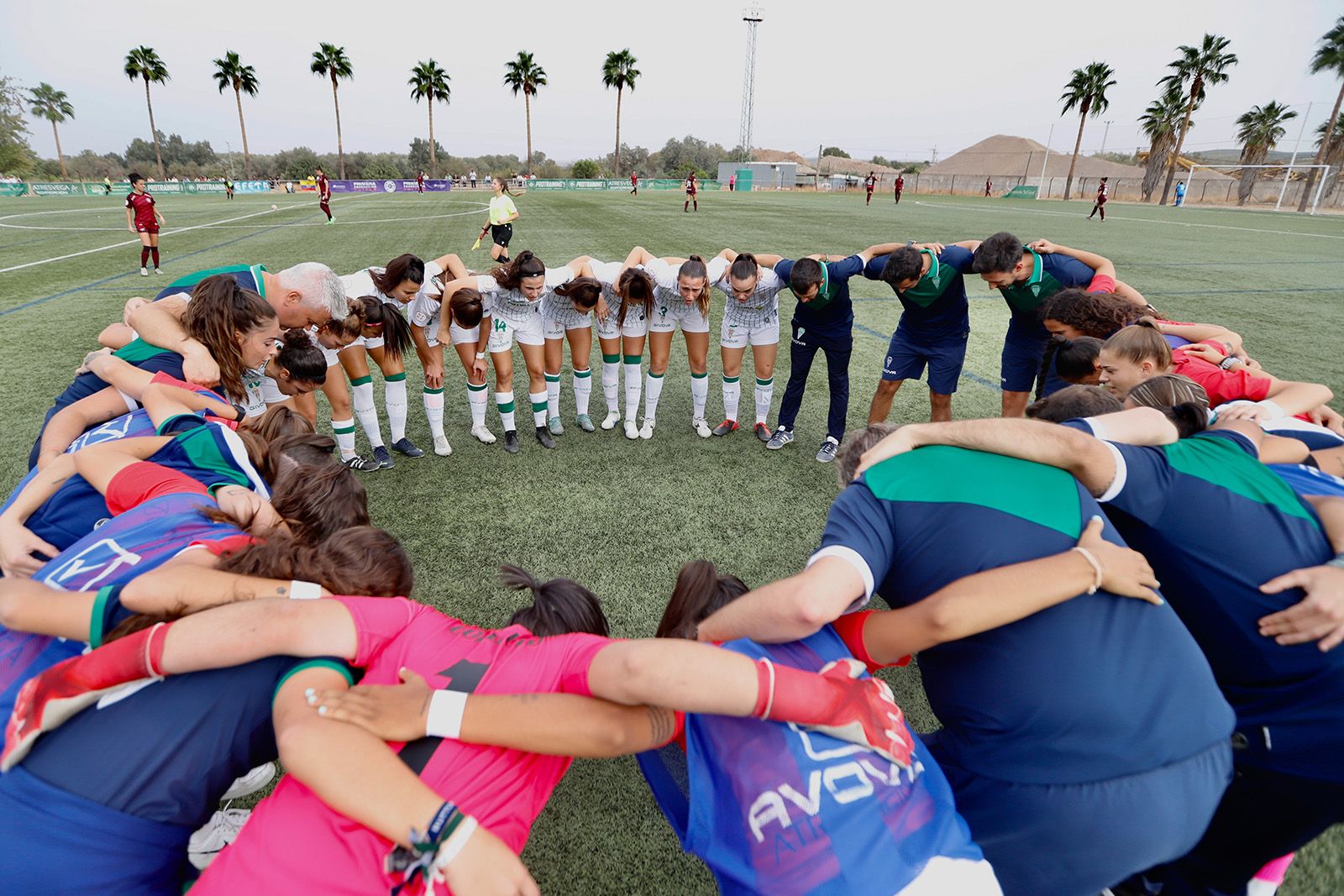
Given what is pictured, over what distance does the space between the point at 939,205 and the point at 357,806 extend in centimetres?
3711

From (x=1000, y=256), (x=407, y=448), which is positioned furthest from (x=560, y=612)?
(x=1000, y=256)

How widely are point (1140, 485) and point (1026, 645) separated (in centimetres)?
58

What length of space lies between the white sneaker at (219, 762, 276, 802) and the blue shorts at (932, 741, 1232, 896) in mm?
2264

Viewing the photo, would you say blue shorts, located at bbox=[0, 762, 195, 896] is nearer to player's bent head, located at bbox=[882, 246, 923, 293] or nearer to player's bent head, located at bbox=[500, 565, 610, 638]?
player's bent head, located at bbox=[500, 565, 610, 638]

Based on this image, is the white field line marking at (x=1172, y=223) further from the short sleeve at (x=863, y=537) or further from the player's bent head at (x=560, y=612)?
the player's bent head at (x=560, y=612)

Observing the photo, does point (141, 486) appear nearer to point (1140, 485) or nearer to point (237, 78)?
point (1140, 485)

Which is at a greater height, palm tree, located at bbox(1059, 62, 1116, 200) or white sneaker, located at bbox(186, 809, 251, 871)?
palm tree, located at bbox(1059, 62, 1116, 200)

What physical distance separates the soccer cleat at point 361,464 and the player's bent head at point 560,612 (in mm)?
3397

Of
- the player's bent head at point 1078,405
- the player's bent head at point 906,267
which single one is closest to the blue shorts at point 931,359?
the player's bent head at point 906,267

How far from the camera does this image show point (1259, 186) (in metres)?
37.5

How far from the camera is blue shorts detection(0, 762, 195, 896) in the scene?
1263 millimetres

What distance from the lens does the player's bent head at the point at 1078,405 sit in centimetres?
219

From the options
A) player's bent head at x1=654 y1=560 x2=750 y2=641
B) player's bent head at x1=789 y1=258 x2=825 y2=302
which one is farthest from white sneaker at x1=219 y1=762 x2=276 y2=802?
player's bent head at x1=789 y1=258 x2=825 y2=302

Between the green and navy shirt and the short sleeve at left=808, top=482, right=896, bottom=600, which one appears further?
the short sleeve at left=808, top=482, right=896, bottom=600
